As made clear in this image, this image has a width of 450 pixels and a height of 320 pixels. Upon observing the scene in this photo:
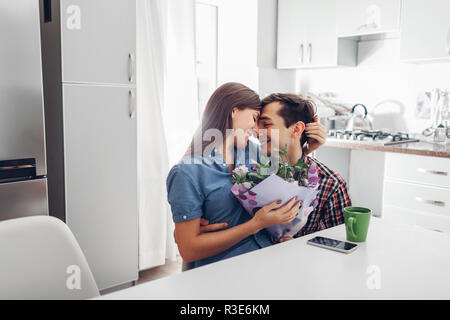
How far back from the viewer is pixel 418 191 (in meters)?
2.62

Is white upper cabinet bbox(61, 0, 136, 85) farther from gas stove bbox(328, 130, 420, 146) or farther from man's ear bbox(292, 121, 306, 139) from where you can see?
gas stove bbox(328, 130, 420, 146)

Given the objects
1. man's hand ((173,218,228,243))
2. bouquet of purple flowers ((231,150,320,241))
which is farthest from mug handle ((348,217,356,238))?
man's hand ((173,218,228,243))

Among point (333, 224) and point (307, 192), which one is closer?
point (307, 192)

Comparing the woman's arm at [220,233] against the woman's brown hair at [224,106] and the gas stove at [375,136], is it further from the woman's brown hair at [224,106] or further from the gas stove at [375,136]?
the gas stove at [375,136]

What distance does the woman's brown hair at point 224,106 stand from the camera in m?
1.31

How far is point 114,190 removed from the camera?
243cm

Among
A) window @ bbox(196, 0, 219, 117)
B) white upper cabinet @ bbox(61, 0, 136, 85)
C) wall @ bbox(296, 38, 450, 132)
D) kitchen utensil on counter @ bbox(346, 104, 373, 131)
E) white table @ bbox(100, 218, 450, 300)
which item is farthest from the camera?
window @ bbox(196, 0, 219, 117)

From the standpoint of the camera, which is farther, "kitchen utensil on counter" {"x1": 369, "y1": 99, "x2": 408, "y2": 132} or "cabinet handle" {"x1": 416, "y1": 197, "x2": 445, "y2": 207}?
"kitchen utensil on counter" {"x1": 369, "y1": 99, "x2": 408, "y2": 132}

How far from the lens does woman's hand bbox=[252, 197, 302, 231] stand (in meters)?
1.19

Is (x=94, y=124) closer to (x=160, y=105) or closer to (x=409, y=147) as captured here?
(x=160, y=105)

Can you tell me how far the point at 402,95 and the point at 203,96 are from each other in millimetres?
1514

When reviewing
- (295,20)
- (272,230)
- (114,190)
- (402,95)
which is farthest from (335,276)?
(295,20)

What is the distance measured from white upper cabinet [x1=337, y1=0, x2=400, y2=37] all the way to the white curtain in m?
1.09
